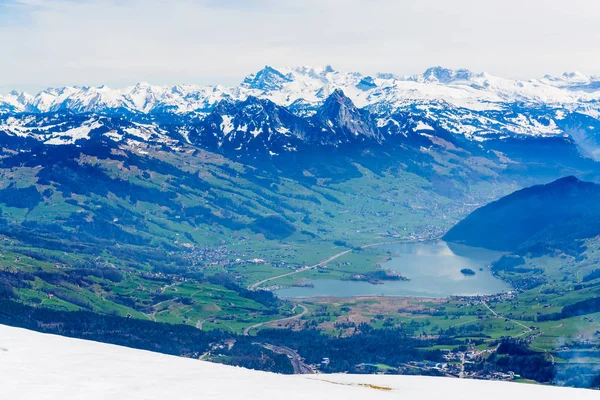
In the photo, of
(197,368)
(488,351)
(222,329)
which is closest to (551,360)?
(488,351)

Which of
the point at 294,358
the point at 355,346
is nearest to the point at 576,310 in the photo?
the point at 355,346

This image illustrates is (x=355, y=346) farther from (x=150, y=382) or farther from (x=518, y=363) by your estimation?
(x=150, y=382)

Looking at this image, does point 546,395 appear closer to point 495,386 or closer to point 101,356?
point 495,386

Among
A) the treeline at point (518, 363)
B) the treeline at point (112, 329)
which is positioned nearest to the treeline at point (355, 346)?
the treeline at point (518, 363)

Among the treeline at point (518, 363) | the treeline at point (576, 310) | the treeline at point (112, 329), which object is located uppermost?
the treeline at point (576, 310)

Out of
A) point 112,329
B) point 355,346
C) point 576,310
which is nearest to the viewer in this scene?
point 355,346

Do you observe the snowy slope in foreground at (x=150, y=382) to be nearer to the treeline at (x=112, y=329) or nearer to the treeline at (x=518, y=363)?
the treeline at (x=518, y=363)

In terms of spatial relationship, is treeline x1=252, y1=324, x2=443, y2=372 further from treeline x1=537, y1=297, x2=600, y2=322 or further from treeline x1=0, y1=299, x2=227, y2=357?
treeline x1=537, y1=297, x2=600, y2=322

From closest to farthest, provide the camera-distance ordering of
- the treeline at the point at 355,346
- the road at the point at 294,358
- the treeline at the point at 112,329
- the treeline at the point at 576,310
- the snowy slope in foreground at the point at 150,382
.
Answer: the snowy slope in foreground at the point at 150,382 < the road at the point at 294,358 < the treeline at the point at 355,346 < the treeline at the point at 112,329 < the treeline at the point at 576,310
